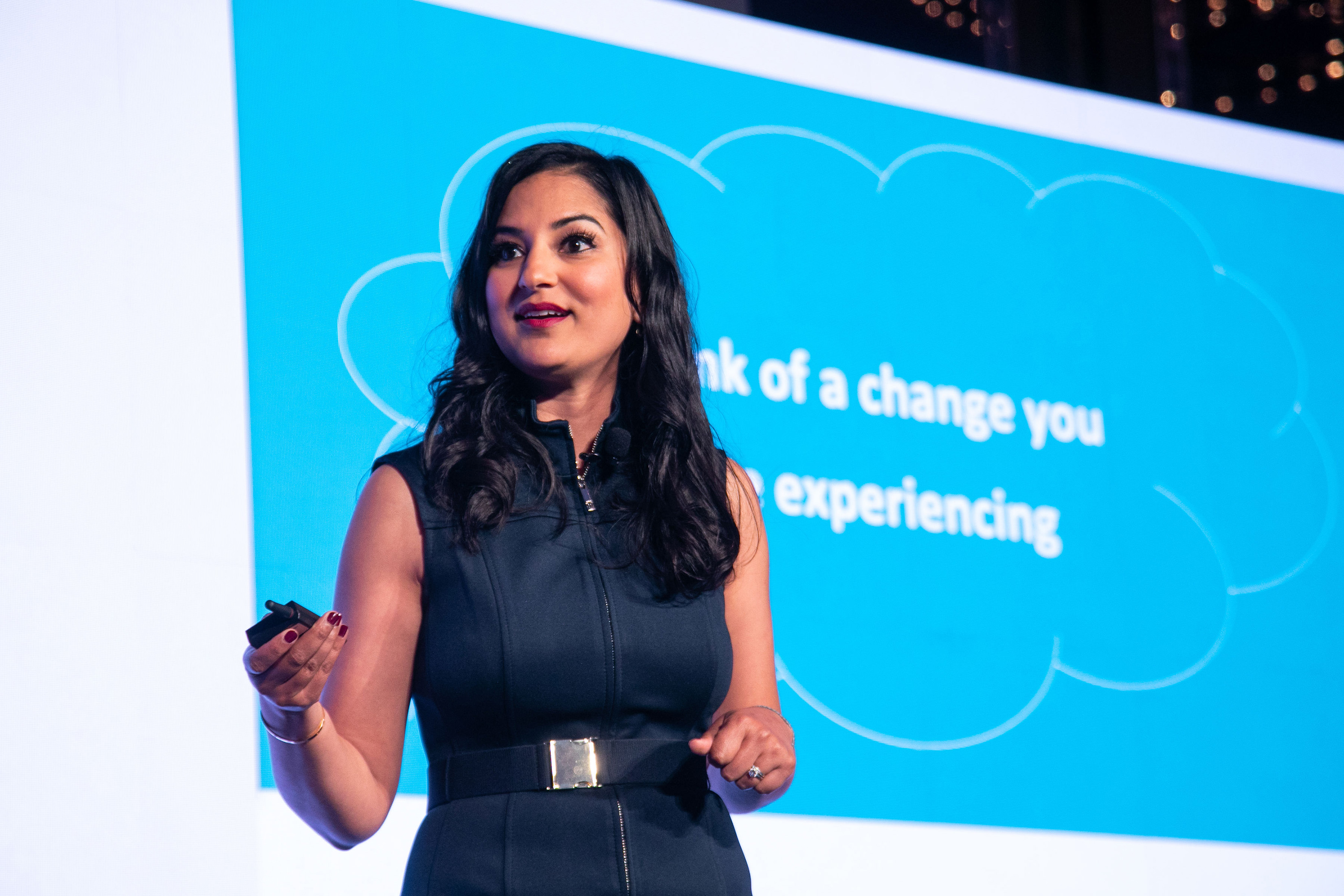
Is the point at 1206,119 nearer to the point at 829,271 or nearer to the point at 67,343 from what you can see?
the point at 829,271

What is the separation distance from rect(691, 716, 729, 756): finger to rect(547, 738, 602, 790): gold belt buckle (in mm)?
94

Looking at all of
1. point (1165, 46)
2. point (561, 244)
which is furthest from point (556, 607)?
point (1165, 46)

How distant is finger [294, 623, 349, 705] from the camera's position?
123cm

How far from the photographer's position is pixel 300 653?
1210mm

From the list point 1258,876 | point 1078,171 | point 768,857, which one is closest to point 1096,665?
point 1258,876

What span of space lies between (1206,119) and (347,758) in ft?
9.45

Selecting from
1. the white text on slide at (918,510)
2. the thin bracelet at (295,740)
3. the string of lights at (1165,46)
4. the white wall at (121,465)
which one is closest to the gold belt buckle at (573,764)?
the thin bracelet at (295,740)

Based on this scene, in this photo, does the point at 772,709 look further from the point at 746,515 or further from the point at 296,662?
the point at 296,662

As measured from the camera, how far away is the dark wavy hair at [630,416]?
1.50 meters

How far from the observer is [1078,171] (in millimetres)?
3334

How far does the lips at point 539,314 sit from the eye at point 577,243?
0.08 metres

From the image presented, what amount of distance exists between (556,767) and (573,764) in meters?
0.02

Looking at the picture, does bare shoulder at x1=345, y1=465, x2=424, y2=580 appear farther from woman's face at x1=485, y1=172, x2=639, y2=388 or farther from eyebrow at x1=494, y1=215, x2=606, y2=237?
eyebrow at x1=494, y1=215, x2=606, y2=237

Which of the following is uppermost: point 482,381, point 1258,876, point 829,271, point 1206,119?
point 1206,119
